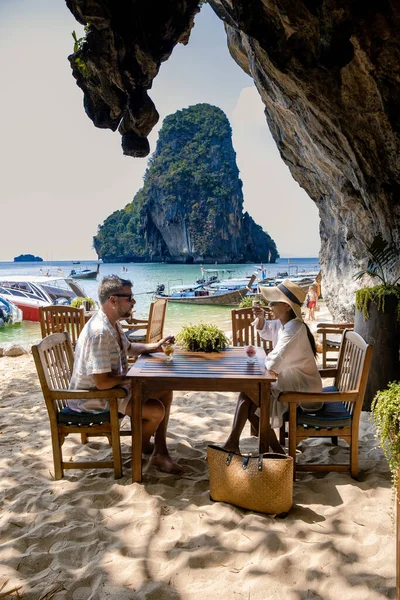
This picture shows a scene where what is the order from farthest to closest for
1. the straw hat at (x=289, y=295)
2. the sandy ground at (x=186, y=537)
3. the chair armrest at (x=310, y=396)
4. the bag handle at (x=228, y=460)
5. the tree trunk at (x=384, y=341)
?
Result: the tree trunk at (x=384, y=341)
the straw hat at (x=289, y=295)
the chair armrest at (x=310, y=396)
the bag handle at (x=228, y=460)
the sandy ground at (x=186, y=537)

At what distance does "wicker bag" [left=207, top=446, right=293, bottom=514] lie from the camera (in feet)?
8.64

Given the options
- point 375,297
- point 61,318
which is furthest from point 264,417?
point 61,318

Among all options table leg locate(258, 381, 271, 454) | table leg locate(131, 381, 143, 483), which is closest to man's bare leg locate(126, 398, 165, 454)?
table leg locate(131, 381, 143, 483)

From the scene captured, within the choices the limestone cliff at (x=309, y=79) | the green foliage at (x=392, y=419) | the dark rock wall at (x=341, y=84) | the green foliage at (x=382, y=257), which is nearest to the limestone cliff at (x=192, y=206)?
the limestone cliff at (x=309, y=79)

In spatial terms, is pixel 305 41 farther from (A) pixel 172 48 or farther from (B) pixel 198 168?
(B) pixel 198 168

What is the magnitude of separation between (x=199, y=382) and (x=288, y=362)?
0.76m

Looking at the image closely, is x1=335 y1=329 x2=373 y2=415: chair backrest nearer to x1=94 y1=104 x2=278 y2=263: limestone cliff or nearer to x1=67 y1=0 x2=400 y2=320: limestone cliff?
x1=67 y1=0 x2=400 y2=320: limestone cliff

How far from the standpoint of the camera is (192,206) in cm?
8550

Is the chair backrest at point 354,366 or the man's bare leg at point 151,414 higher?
the chair backrest at point 354,366

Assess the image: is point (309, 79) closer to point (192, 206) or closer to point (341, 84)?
point (341, 84)

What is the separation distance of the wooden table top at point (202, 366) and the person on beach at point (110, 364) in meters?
0.18

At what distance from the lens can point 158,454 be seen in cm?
342

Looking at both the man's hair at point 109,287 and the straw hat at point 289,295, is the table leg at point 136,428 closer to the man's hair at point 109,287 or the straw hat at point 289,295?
the man's hair at point 109,287

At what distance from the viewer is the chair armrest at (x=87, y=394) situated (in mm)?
3070
